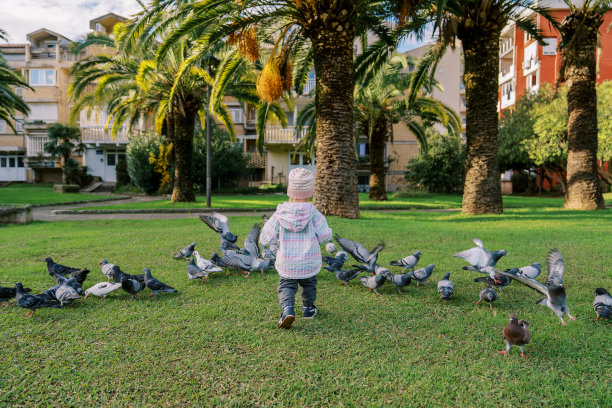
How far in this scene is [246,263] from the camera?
4.68 metres

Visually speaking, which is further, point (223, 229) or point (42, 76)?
point (42, 76)

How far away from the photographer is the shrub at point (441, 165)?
91.1 feet

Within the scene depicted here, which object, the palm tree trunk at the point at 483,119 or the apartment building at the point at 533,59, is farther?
the apartment building at the point at 533,59

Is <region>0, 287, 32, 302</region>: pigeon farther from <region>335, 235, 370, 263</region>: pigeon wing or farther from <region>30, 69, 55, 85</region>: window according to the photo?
<region>30, 69, 55, 85</region>: window

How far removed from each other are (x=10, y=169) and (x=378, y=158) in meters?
36.6

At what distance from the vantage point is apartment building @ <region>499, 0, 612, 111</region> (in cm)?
3009

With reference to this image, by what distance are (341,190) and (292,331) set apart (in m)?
7.39

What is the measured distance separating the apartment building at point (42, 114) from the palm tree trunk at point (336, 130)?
30008 mm

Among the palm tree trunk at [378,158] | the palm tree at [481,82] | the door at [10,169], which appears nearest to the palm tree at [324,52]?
the palm tree at [481,82]

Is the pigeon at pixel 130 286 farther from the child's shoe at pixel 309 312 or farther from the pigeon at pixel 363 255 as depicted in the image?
the pigeon at pixel 363 255

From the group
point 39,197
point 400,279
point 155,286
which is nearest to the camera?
point 155,286

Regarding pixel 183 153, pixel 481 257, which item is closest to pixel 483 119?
pixel 481 257

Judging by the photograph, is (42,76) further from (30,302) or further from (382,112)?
(30,302)

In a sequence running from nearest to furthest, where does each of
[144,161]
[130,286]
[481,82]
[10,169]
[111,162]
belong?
[130,286] < [481,82] < [144,161] < [111,162] < [10,169]
